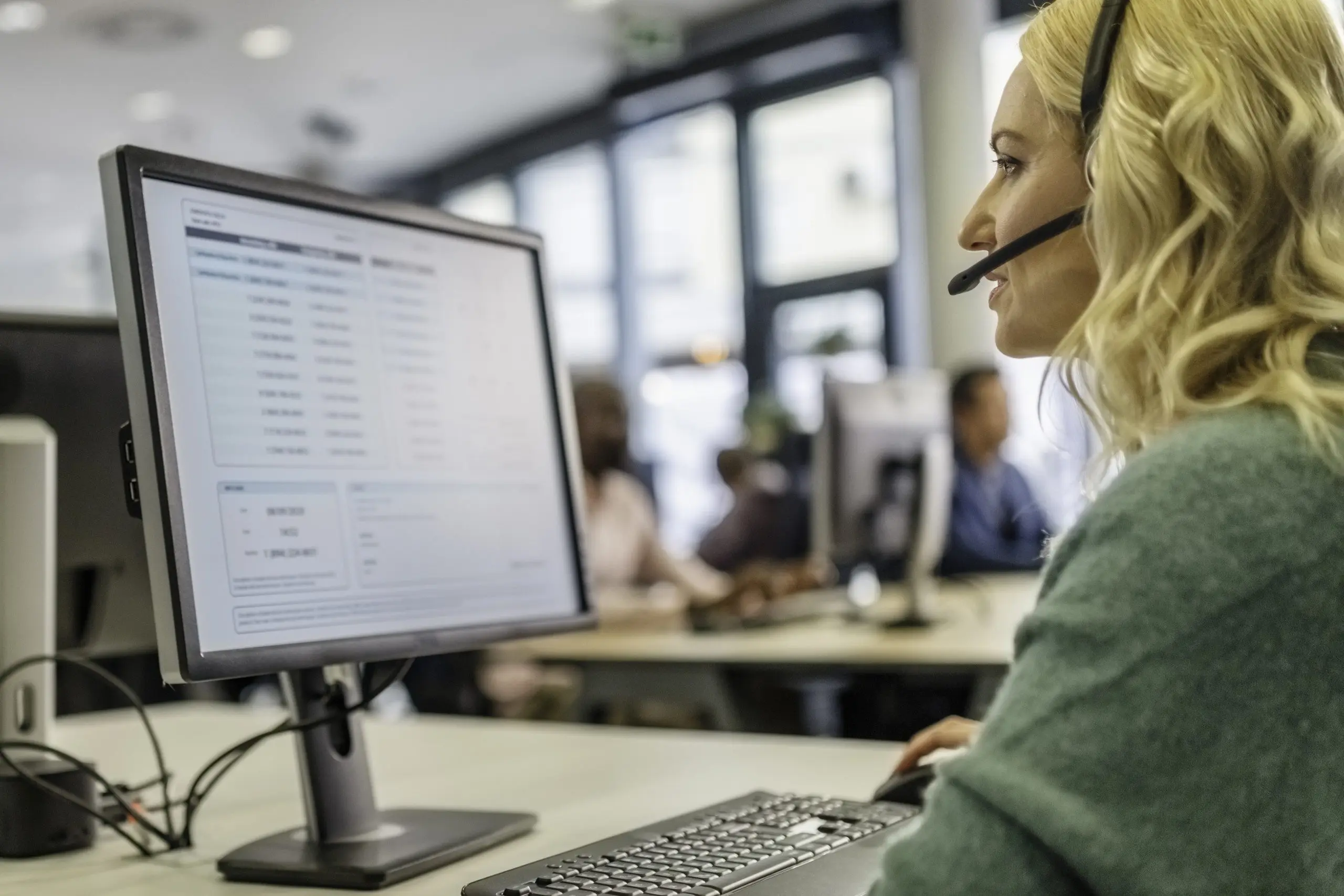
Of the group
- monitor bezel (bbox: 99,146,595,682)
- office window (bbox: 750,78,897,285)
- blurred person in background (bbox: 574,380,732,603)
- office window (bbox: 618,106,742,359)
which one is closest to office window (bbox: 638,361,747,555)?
office window (bbox: 618,106,742,359)

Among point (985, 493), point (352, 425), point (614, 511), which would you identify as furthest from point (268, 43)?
point (352, 425)

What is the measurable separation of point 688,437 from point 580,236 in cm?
147

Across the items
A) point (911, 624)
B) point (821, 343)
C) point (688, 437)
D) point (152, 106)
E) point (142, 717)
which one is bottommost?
point (911, 624)

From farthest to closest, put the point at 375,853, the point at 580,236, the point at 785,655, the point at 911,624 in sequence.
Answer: the point at 580,236 → the point at 911,624 → the point at 785,655 → the point at 375,853

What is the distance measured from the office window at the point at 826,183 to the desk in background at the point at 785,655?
3.43 m

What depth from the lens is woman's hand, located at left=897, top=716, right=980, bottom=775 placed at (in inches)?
41.6

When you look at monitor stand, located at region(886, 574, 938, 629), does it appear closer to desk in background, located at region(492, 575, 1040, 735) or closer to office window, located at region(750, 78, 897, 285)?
desk in background, located at region(492, 575, 1040, 735)

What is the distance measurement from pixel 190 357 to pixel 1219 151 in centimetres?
65

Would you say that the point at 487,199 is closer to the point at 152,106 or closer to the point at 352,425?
the point at 152,106

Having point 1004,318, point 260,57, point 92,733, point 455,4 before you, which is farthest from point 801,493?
point 1004,318

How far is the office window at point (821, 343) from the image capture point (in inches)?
244

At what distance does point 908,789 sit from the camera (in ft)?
3.42

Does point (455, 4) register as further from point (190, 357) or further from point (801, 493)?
point (190, 357)

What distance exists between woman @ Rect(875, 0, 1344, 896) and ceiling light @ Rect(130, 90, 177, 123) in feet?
21.8
